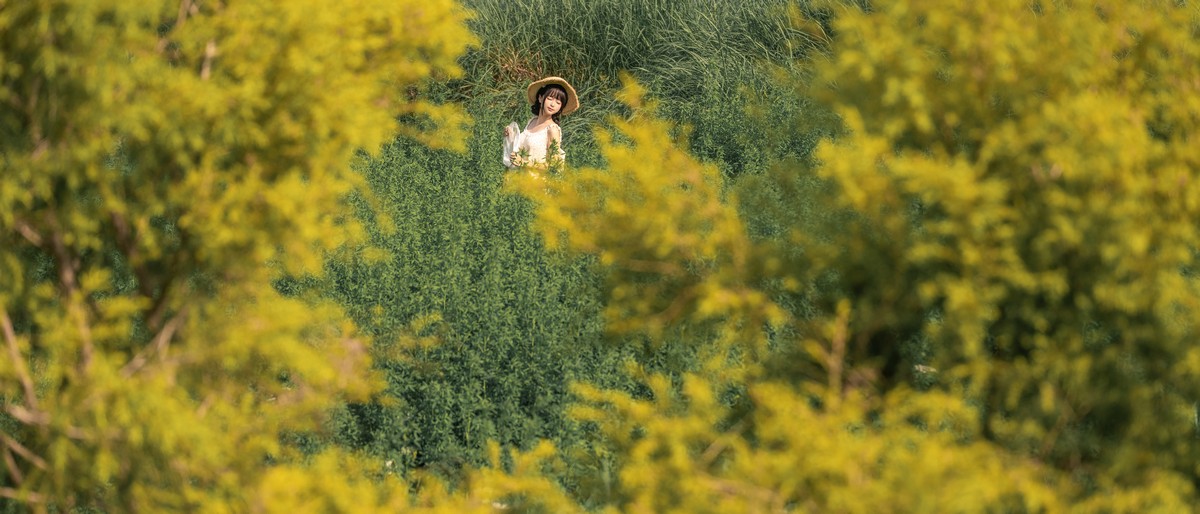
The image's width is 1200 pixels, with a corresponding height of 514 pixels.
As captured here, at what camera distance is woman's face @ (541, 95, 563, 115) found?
35.3 feet

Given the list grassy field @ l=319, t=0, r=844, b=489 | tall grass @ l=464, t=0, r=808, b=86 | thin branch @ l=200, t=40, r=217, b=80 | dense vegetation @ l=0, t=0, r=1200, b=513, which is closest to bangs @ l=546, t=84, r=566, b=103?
grassy field @ l=319, t=0, r=844, b=489

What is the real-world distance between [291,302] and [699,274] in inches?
41.9

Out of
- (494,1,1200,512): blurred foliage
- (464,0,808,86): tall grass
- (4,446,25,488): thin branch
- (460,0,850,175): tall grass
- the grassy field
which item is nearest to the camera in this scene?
(494,1,1200,512): blurred foliage

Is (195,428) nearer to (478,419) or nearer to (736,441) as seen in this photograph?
A: (736,441)

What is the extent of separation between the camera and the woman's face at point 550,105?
10766mm

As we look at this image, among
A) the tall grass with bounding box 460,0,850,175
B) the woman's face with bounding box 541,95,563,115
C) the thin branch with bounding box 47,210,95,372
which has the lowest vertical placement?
the tall grass with bounding box 460,0,850,175

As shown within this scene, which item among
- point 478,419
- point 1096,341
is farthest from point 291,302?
point 478,419

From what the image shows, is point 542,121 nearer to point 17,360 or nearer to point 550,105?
point 550,105

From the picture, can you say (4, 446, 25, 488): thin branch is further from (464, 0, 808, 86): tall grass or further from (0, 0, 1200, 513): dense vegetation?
(464, 0, 808, 86): tall grass

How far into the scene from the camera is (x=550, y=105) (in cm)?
1077

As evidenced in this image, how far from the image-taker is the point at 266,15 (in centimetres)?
356

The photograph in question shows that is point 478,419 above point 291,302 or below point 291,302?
below

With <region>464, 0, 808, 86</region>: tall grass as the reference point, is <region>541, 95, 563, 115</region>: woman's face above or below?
above

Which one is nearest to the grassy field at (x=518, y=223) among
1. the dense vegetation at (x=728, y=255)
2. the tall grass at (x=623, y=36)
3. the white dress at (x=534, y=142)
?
the tall grass at (x=623, y=36)
